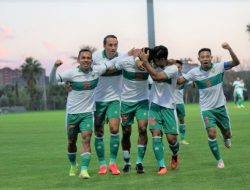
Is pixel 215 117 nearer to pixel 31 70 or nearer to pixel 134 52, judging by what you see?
pixel 134 52

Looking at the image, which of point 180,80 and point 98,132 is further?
point 180,80

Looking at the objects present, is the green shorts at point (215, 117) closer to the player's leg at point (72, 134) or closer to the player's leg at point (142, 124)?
the player's leg at point (142, 124)

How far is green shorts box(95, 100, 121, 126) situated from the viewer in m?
9.22

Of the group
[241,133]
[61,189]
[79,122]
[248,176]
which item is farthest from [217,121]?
[241,133]

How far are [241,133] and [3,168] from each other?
870cm

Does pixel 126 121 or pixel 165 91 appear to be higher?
pixel 165 91

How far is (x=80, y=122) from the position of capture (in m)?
8.91

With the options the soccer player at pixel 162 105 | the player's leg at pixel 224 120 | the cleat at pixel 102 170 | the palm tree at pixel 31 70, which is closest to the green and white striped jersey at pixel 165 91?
the soccer player at pixel 162 105

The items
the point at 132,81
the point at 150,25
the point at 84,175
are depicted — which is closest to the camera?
the point at 84,175

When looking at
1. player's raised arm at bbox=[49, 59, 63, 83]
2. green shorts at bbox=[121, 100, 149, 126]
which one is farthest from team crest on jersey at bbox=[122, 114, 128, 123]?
player's raised arm at bbox=[49, 59, 63, 83]

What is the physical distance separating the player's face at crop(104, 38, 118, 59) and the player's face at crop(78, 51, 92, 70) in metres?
0.44

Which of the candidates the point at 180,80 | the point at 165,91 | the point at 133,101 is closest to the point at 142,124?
the point at 133,101

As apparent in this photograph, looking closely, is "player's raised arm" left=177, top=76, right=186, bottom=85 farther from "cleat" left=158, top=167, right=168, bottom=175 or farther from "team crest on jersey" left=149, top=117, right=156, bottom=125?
"cleat" left=158, top=167, right=168, bottom=175

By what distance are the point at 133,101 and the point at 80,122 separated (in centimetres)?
98
